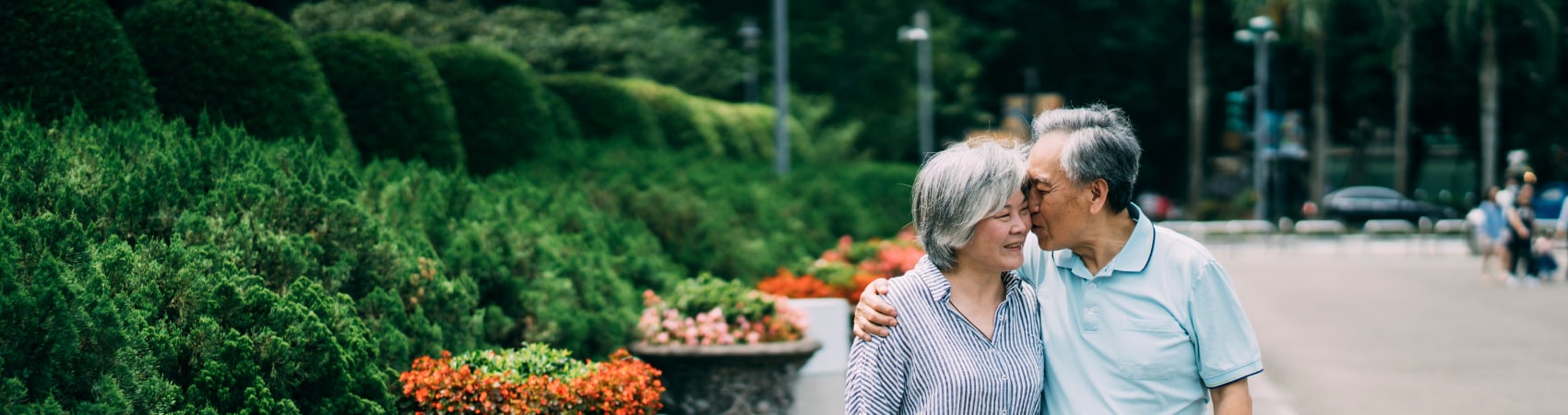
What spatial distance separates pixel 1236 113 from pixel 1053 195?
57.7 metres

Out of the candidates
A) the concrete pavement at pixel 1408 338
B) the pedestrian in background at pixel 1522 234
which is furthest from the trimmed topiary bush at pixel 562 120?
the pedestrian in background at pixel 1522 234

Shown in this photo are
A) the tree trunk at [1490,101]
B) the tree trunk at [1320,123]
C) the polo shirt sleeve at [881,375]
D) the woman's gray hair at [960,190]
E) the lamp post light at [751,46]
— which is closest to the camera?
the woman's gray hair at [960,190]

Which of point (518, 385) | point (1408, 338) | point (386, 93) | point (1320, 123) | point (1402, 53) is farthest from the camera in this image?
point (1320, 123)

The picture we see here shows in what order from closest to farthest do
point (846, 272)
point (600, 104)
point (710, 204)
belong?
point (846, 272) → point (710, 204) → point (600, 104)

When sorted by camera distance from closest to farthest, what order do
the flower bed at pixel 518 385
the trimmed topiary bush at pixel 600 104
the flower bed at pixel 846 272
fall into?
the flower bed at pixel 518 385
the flower bed at pixel 846 272
the trimmed topiary bush at pixel 600 104

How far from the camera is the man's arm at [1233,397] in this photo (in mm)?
3438

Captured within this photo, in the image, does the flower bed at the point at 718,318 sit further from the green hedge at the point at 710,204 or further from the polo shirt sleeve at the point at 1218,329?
the polo shirt sleeve at the point at 1218,329

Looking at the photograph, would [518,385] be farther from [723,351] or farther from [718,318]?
[718,318]

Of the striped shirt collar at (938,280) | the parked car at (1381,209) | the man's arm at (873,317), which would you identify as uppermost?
the striped shirt collar at (938,280)

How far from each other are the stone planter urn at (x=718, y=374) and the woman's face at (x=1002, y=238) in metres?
4.89

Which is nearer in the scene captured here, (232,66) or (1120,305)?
(1120,305)

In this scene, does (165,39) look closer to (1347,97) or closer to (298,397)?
(298,397)

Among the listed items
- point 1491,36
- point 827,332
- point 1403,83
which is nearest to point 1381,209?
point 1403,83

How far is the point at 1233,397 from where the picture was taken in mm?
3443
